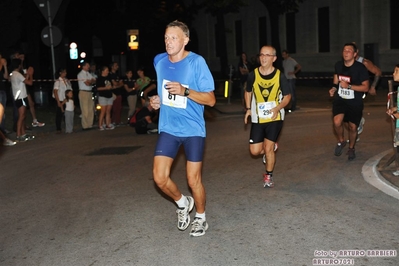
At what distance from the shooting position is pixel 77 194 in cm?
891

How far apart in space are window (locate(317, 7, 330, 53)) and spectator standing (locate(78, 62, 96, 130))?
23.0 m

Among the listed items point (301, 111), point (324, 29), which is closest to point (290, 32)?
point (324, 29)

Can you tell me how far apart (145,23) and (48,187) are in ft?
117

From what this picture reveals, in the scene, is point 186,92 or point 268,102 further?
point 268,102

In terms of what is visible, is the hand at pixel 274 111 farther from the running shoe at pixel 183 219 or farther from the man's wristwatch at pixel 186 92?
the man's wristwatch at pixel 186 92

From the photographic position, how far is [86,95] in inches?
687

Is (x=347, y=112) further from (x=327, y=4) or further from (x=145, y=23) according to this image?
(x=145, y=23)

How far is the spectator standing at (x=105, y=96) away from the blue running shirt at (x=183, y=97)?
10.7 meters

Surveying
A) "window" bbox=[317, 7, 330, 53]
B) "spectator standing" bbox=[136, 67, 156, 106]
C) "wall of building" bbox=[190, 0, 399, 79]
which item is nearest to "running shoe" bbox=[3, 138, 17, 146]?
"spectator standing" bbox=[136, 67, 156, 106]

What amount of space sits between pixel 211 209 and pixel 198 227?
112cm

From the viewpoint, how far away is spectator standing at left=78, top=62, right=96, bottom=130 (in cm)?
1712

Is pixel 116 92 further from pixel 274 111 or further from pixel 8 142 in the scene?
pixel 274 111

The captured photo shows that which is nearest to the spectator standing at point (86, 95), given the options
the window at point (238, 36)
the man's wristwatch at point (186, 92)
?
the man's wristwatch at point (186, 92)

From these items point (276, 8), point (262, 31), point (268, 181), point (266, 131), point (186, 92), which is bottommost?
point (268, 181)
